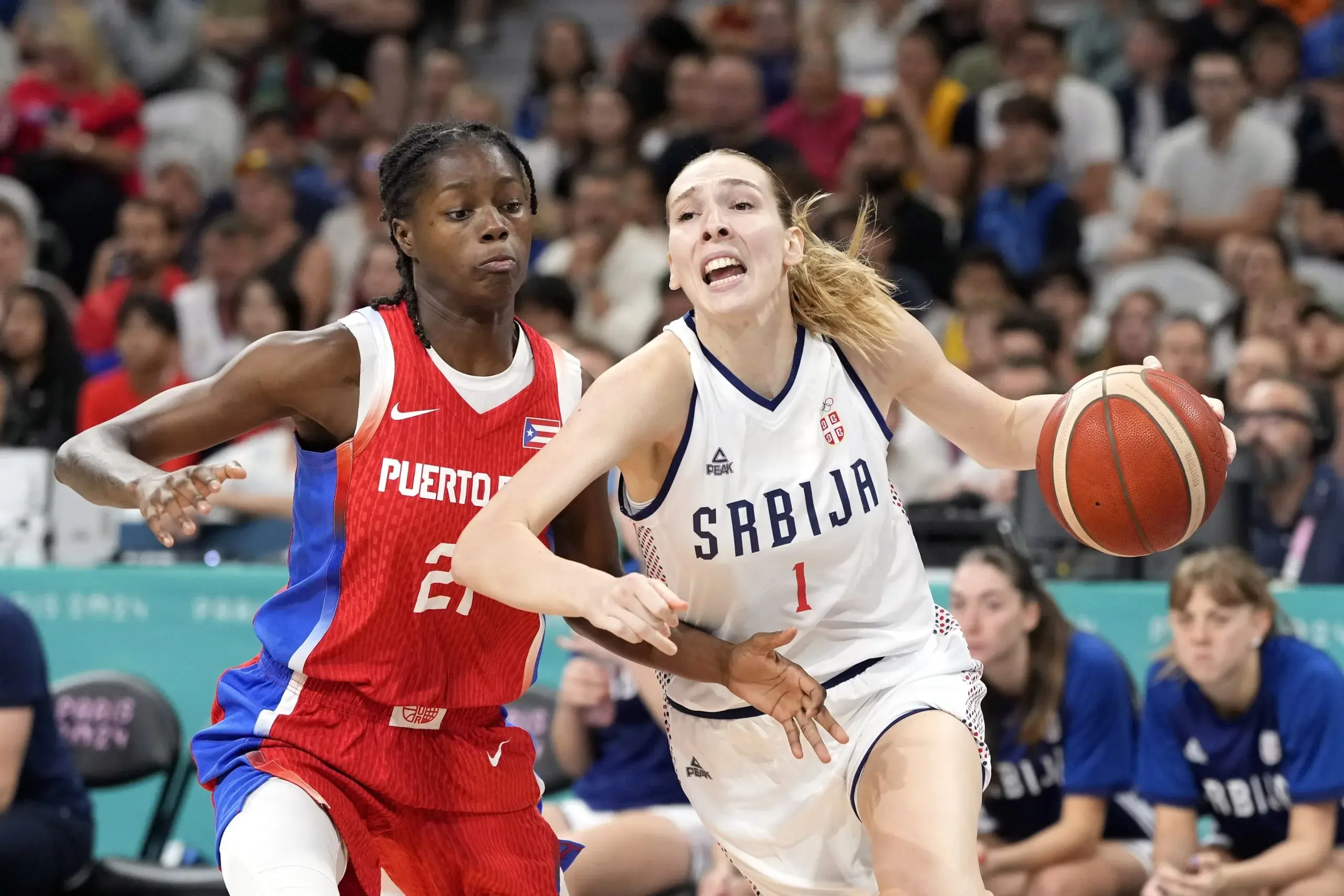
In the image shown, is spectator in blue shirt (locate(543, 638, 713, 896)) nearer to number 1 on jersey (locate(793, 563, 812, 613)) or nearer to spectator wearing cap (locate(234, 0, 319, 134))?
number 1 on jersey (locate(793, 563, 812, 613))

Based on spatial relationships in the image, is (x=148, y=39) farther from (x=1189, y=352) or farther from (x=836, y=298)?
(x=836, y=298)

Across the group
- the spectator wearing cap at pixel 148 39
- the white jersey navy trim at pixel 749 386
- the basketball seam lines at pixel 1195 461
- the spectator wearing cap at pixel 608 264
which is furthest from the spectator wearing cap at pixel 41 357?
the basketball seam lines at pixel 1195 461

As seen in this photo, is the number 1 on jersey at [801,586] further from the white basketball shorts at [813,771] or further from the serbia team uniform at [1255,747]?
the serbia team uniform at [1255,747]

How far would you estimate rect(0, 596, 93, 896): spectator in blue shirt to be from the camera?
17.2ft

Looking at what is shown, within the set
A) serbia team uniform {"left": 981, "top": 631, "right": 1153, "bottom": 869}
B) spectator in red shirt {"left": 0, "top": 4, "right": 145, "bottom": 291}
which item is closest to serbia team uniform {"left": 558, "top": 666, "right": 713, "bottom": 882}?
serbia team uniform {"left": 981, "top": 631, "right": 1153, "bottom": 869}

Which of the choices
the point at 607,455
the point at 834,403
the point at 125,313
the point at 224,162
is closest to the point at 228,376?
the point at 607,455

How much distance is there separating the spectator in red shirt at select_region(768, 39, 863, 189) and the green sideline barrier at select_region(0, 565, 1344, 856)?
4.67 meters

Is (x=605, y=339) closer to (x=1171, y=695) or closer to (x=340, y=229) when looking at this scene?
(x=340, y=229)

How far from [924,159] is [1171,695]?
532 centimetres

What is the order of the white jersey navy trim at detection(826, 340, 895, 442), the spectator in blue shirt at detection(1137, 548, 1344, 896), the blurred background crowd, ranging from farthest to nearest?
the blurred background crowd
the spectator in blue shirt at detection(1137, 548, 1344, 896)
the white jersey navy trim at detection(826, 340, 895, 442)

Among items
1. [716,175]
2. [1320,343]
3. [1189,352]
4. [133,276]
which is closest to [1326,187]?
[1320,343]

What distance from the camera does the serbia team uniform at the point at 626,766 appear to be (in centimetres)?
584

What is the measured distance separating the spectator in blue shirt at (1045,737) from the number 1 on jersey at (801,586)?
1.81m

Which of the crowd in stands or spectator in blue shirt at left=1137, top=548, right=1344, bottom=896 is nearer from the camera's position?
spectator in blue shirt at left=1137, top=548, right=1344, bottom=896
